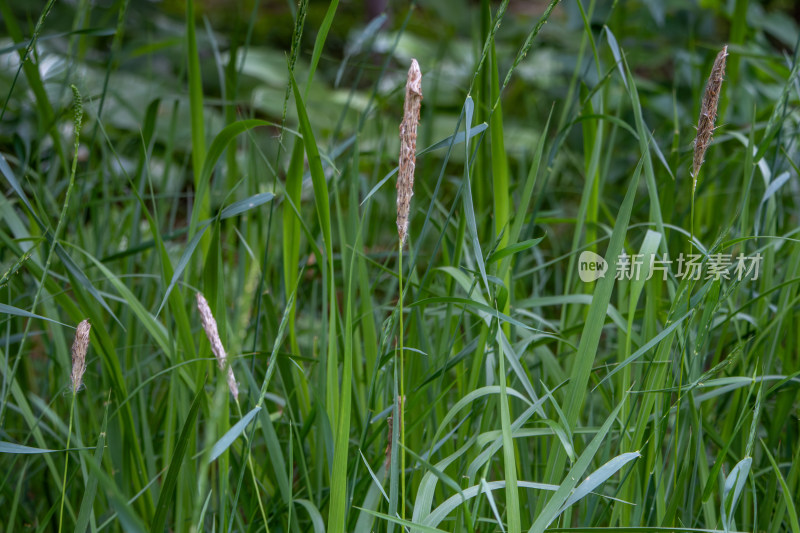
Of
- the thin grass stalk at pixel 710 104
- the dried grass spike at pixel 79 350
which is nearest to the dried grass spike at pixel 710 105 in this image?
the thin grass stalk at pixel 710 104

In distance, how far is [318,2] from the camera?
3.51 meters

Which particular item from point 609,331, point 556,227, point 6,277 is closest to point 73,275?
point 6,277

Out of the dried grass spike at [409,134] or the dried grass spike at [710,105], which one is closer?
the dried grass spike at [409,134]

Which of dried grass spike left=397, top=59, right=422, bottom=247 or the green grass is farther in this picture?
the green grass

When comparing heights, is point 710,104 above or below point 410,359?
above

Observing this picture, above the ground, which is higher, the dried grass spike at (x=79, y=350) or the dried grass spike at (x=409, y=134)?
the dried grass spike at (x=409, y=134)

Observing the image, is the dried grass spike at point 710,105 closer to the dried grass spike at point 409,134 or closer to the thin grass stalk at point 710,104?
the thin grass stalk at point 710,104

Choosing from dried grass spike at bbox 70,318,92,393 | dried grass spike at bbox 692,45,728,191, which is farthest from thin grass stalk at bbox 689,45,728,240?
dried grass spike at bbox 70,318,92,393

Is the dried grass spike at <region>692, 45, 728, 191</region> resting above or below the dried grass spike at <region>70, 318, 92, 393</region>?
above

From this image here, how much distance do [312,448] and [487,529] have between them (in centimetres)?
22

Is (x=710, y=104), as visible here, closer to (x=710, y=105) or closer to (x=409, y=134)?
(x=710, y=105)

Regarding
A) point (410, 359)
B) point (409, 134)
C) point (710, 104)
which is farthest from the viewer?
point (410, 359)

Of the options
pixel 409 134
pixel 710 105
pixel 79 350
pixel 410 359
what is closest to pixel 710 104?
pixel 710 105

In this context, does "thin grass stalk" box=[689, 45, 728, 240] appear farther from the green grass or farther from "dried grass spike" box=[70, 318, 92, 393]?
"dried grass spike" box=[70, 318, 92, 393]
